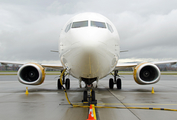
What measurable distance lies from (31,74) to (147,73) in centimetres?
723

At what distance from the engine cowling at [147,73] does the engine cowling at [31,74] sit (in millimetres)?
5367

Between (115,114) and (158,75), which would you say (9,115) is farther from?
(158,75)

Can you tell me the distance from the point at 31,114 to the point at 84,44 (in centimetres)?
256

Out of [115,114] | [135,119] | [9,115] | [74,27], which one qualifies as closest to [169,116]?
[135,119]

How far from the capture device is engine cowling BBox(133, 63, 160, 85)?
8.73 m

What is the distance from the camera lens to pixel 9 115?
4.41 metres

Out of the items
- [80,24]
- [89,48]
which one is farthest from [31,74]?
[89,48]

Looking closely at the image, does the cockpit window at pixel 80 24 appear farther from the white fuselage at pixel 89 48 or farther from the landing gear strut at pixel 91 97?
the landing gear strut at pixel 91 97

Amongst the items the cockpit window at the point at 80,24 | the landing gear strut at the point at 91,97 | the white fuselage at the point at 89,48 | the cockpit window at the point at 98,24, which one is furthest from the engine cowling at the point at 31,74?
the cockpit window at the point at 98,24

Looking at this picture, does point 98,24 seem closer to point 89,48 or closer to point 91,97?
point 89,48

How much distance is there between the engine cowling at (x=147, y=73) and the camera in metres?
8.73

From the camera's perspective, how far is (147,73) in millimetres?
9609

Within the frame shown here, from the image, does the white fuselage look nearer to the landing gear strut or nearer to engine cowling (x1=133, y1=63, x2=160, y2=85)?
the landing gear strut

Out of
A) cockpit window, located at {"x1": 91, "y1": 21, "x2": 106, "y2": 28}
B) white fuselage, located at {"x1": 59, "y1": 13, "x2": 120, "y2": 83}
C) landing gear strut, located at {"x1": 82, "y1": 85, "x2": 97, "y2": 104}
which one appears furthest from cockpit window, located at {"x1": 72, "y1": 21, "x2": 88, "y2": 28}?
landing gear strut, located at {"x1": 82, "y1": 85, "x2": 97, "y2": 104}
